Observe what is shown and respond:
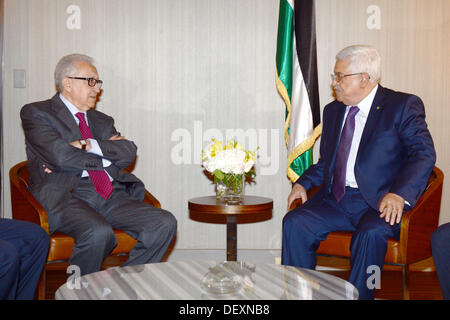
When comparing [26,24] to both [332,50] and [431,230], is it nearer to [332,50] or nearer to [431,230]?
[332,50]

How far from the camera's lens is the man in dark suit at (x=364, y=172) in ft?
8.46

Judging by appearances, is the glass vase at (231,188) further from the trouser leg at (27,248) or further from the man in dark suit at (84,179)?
the trouser leg at (27,248)

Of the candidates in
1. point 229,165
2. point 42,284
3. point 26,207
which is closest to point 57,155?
point 26,207

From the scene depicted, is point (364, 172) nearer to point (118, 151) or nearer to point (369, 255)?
point (369, 255)

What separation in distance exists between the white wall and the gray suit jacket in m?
1.03

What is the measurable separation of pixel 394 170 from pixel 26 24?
3.21 metres

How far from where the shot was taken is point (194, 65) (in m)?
4.15

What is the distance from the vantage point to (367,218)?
2.70m

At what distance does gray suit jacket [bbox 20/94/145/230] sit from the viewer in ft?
9.49

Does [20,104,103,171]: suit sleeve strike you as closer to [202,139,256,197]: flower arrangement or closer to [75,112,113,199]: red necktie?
[75,112,113,199]: red necktie

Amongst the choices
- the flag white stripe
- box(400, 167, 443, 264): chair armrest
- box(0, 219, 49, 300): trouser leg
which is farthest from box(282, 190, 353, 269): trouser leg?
box(0, 219, 49, 300): trouser leg

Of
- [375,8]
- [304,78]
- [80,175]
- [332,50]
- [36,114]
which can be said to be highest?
[375,8]

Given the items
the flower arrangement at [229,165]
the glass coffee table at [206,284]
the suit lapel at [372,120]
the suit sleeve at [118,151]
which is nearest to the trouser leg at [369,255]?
the suit lapel at [372,120]

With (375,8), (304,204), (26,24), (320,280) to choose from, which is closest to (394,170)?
(304,204)
